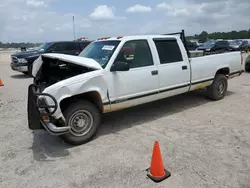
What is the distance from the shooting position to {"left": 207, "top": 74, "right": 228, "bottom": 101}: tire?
21.5 ft

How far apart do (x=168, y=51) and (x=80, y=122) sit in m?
2.64

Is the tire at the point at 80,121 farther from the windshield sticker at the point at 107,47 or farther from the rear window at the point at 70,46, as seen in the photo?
the rear window at the point at 70,46

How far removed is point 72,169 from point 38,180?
48 cm

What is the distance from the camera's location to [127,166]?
11.2 feet

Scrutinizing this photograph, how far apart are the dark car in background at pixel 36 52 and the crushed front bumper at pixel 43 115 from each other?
8.60 metres

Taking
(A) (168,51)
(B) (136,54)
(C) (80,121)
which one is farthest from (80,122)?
(A) (168,51)

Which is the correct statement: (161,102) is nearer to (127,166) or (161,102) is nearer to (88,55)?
(88,55)

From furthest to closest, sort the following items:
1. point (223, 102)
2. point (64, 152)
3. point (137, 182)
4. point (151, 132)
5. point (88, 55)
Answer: point (223, 102) → point (88, 55) → point (151, 132) → point (64, 152) → point (137, 182)

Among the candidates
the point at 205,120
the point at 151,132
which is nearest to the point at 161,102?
the point at 205,120

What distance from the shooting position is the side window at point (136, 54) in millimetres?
4637

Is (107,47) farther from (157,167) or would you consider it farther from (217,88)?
(217,88)

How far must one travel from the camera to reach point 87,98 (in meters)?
4.32

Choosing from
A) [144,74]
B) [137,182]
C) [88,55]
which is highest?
[88,55]

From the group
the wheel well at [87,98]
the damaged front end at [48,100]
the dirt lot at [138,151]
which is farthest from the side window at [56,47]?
the wheel well at [87,98]
